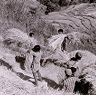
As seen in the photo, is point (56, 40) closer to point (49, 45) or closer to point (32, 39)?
point (49, 45)

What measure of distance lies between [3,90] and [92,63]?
6.93 metres

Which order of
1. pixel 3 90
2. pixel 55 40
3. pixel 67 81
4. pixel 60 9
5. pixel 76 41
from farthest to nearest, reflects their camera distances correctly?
pixel 60 9
pixel 76 41
pixel 55 40
pixel 67 81
pixel 3 90

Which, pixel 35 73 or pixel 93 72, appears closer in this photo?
pixel 35 73

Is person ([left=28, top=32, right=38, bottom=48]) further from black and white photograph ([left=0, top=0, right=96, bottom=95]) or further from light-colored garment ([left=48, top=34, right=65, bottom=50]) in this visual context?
light-colored garment ([left=48, top=34, right=65, bottom=50])

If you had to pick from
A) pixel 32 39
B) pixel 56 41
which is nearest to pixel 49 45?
pixel 56 41

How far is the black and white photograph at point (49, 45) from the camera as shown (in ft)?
43.3

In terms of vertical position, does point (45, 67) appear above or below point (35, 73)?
below

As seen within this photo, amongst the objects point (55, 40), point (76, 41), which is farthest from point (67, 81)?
point (76, 41)

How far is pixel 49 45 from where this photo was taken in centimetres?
1791

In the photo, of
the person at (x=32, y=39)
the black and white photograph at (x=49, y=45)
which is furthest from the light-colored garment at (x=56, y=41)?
the person at (x=32, y=39)

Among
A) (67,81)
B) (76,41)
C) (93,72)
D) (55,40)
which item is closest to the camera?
(67,81)

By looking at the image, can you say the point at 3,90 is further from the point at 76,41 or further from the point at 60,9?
the point at 60,9

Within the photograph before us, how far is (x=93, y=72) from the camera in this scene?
14508mm

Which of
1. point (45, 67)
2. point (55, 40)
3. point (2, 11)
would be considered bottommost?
point (45, 67)
